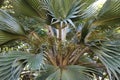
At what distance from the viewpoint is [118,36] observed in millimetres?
2912

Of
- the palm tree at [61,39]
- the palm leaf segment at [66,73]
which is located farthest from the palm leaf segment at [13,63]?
the palm leaf segment at [66,73]

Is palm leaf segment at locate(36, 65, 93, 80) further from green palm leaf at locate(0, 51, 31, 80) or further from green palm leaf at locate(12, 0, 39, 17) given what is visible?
green palm leaf at locate(12, 0, 39, 17)

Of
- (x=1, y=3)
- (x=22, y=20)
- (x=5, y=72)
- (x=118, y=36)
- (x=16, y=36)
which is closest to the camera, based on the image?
(x=5, y=72)

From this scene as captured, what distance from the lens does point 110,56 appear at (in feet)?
8.94

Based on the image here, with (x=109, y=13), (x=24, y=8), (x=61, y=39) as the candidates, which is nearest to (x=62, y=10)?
(x=61, y=39)

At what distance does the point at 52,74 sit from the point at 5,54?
1.52 feet

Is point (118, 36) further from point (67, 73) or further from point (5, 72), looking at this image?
point (5, 72)

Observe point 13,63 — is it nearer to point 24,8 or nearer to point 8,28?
point 8,28

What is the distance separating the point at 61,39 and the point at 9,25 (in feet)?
1.71

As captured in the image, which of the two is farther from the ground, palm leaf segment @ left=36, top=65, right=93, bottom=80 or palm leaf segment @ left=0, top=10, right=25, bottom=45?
palm leaf segment @ left=0, top=10, right=25, bottom=45

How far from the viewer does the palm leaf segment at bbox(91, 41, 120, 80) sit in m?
2.65

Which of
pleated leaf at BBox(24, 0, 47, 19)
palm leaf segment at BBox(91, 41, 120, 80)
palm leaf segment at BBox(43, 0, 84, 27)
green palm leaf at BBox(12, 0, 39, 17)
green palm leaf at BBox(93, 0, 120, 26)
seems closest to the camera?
palm leaf segment at BBox(91, 41, 120, 80)

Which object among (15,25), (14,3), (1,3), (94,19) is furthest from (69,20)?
(1,3)

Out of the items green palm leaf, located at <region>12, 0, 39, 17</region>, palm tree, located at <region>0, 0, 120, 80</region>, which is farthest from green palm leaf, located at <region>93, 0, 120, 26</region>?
green palm leaf, located at <region>12, 0, 39, 17</region>
